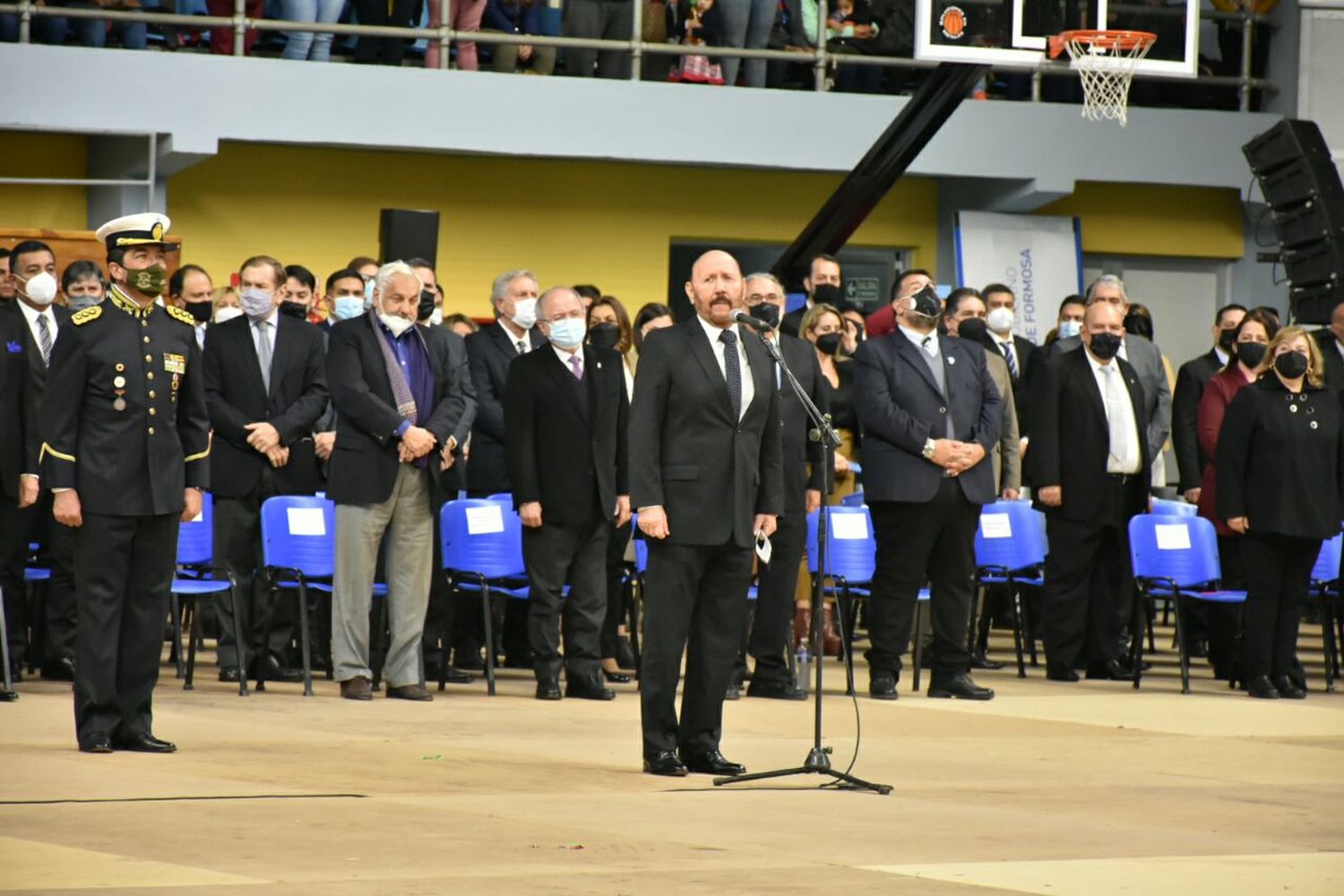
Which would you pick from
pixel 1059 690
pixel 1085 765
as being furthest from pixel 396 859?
pixel 1059 690

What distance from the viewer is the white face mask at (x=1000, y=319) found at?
13336 mm

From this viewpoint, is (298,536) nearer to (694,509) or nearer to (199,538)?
(199,538)

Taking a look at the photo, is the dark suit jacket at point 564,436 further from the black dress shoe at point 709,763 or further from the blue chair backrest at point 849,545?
the black dress shoe at point 709,763

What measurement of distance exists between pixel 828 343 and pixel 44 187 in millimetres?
7483

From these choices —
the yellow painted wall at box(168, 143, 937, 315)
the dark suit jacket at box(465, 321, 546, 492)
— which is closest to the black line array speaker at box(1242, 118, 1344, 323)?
the yellow painted wall at box(168, 143, 937, 315)

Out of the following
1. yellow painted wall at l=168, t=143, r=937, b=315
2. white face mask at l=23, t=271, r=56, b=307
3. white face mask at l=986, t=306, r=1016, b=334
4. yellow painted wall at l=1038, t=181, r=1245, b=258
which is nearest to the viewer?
white face mask at l=23, t=271, r=56, b=307

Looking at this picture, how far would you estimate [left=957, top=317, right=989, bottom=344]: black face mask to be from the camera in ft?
40.6

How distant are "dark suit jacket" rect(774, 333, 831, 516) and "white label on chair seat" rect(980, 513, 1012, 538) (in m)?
1.74

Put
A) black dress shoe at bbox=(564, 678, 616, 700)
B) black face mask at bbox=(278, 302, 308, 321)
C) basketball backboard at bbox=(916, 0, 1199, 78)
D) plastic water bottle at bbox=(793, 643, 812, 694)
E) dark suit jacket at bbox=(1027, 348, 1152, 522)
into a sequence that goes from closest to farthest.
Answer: black dress shoe at bbox=(564, 678, 616, 700) < plastic water bottle at bbox=(793, 643, 812, 694) < black face mask at bbox=(278, 302, 308, 321) < dark suit jacket at bbox=(1027, 348, 1152, 522) < basketball backboard at bbox=(916, 0, 1199, 78)

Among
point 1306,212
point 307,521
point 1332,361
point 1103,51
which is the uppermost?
point 1103,51

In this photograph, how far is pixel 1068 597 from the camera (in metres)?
11.4

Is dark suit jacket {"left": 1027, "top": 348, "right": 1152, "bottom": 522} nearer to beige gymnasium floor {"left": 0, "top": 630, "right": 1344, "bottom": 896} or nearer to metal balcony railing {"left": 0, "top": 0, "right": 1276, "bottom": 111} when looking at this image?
beige gymnasium floor {"left": 0, "top": 630, "right": 1344, "bottom": 896}

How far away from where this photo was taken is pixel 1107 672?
11.6 metres

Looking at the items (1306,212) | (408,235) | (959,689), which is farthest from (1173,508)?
(408,235)
